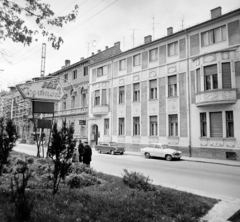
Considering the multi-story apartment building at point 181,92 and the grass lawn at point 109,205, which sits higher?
the multi-story apartment building at point 181,92

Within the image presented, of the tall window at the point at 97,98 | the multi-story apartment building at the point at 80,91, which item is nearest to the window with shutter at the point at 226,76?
the tall window at the point at 97,98

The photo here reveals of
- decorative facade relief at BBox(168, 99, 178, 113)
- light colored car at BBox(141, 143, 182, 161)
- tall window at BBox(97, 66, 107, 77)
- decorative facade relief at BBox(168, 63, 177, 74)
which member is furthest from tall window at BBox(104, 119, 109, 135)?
decorative facade relief at BBox(168, 63, 177, 74)

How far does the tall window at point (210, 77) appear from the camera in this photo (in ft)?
66.5

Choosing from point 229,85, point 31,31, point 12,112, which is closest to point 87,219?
point 31,31

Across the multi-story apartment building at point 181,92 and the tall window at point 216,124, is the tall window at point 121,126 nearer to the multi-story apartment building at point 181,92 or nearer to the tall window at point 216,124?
the multi-story apartment building at point 181,92

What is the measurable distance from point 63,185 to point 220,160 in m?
15.4

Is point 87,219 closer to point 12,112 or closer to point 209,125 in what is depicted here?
point 209,125

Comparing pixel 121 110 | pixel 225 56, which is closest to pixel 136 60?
pixel 121 110

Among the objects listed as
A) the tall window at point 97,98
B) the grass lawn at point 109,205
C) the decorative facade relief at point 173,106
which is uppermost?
the tall window at point 97,98

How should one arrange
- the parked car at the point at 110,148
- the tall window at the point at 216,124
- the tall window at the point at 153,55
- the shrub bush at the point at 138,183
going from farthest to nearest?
the tall window at the point at 153,55
the parked car at the point at 110,148
the tall window at the point at 216,124
the shrub bush at the point at 138,183

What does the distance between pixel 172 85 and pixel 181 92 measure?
1.49m

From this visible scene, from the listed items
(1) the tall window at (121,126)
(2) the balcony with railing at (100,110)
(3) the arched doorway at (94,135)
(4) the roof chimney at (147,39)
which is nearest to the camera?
(4) the roof chimney at (147,39)

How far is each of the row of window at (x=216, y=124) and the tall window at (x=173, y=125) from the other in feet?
9.00

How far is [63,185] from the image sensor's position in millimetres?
7613
